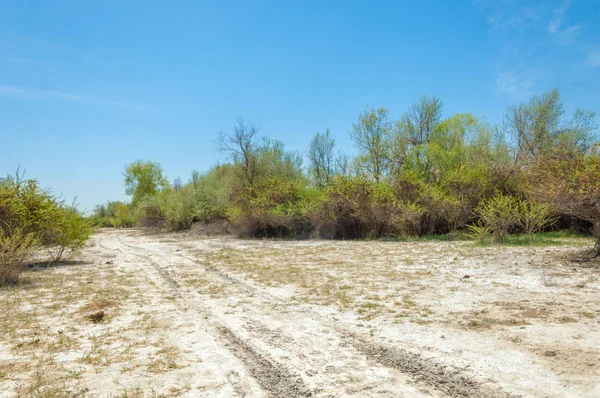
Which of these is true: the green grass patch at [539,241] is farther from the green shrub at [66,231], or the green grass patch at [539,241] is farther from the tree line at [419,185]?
the green shrub at [66,231]

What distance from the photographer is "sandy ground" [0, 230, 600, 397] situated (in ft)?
10.6

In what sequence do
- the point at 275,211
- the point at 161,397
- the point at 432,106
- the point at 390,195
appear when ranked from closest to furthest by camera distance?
the point at 161,397
the point at 390,195
the point at 275,211
the point at 432,106

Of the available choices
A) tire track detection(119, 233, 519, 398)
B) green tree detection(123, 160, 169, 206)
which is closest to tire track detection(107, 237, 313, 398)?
tire track detection(119, 233, 519, 398)

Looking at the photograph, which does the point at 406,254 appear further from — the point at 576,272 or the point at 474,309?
the point at 474,309

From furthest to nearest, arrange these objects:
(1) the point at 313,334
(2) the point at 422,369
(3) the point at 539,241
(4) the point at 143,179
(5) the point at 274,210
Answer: (4) the point at 143,179
(5) the point at 274,210
(3) the point at 539,241
(1) the point at 313,334
(2) the point at 422,369

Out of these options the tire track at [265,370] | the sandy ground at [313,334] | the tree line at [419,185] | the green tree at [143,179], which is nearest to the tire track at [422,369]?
the sandy ground at [313,334]

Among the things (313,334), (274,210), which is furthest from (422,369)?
(274,210)

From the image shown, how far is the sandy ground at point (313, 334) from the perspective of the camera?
3232 mm

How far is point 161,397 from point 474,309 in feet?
14.4

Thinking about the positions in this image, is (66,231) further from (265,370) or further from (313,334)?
(265,370)

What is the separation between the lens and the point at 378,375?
3.37 metres

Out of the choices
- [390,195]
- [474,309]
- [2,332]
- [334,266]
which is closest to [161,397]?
[2,332]

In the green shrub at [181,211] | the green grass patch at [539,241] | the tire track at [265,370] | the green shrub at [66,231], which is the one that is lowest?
the tire track at [265,370]

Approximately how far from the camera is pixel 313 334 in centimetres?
456
